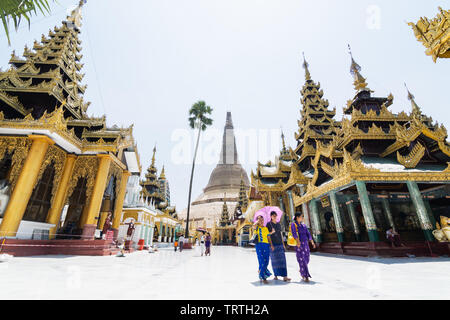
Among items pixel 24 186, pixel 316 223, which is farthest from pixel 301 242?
pixel 24 186

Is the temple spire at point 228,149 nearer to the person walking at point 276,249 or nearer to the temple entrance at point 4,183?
the temple entrance at point 4,183

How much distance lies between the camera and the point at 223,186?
6975 cm

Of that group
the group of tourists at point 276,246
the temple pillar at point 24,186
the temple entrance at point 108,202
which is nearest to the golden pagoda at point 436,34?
the group of tourists at point 276,246

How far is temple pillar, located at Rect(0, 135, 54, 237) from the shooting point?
369 inches

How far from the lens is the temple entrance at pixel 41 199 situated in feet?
35.4

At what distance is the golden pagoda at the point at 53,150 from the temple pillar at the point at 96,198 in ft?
0.15

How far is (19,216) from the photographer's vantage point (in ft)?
31.6

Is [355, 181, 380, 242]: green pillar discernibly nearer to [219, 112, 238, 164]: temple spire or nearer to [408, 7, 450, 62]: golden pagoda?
[408, 7, 450, 62]: golden pagoda

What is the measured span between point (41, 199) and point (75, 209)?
348 cm

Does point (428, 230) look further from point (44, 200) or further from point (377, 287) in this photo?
point (44, 200)

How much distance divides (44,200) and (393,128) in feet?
67.3

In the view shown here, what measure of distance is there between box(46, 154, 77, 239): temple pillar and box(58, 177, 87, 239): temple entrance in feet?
3.46

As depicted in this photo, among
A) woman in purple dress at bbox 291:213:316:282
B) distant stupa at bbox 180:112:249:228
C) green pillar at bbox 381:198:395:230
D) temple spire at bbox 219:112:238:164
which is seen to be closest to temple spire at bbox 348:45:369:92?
green pillar at bbox 381:198:395:230

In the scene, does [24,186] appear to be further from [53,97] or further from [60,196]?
[53,97]
